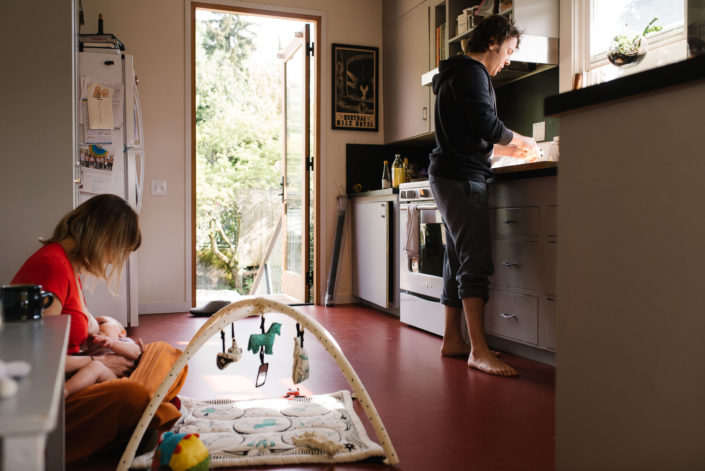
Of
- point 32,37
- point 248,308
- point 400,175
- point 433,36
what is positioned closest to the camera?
point 248,308

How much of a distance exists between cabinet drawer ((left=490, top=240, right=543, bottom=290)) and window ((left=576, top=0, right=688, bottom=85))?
983mm

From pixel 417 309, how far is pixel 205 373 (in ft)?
4.84

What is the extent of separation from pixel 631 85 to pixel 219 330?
1.15 m

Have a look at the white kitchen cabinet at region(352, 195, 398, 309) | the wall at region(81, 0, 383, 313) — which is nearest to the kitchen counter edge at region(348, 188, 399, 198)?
the white kitchen cabinet at region(352, 195, 398, 309)

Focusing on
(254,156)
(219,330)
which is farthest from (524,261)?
(254,156)

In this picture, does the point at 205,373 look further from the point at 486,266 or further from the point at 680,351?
the point at 680,351

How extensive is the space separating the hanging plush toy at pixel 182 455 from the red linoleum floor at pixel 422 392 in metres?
0.22

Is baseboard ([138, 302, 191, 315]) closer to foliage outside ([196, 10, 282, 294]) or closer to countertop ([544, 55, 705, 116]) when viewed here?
countertop ([544, 55, 705, 116])

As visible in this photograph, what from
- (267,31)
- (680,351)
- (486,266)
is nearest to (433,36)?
(486,266)

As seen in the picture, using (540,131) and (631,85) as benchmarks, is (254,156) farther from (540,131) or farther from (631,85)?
(631,85)

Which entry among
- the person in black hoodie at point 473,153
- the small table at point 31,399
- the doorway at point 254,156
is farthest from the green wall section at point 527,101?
the small table at point 31,399

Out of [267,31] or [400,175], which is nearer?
[400,175]

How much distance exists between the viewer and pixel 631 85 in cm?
99

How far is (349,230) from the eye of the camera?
5012 millimetres
